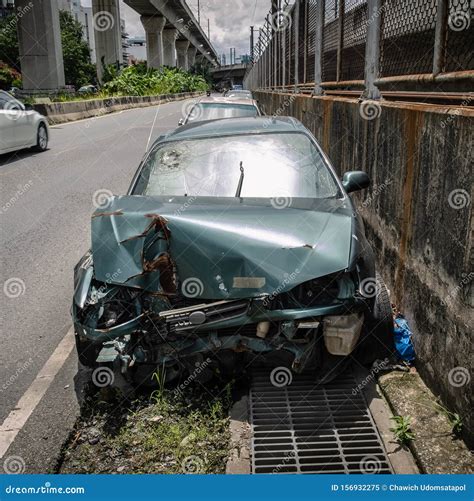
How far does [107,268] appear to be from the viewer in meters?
3.85

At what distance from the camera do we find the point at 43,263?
6.85 m

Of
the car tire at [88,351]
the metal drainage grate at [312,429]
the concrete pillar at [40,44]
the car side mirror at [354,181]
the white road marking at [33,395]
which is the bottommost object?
the metal drainage grate at [312,429]

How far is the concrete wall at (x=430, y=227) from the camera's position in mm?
3449

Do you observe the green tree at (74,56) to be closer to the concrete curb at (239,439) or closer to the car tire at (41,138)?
the car tire at (41,138)

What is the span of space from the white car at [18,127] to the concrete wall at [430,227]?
10.3 metres

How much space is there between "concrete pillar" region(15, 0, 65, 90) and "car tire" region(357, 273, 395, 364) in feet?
129

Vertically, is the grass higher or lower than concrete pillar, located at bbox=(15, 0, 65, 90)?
lower

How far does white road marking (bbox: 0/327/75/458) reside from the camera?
3665 millimetres

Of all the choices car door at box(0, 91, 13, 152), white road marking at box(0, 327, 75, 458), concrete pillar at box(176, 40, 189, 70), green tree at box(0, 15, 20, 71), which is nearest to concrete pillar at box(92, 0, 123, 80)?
green tree at box(0, 15, 20, 71)

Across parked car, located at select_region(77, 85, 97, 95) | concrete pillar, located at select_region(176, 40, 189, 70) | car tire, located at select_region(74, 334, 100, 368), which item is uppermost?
concrete pillar, located at select_region(176, 40, 189, 70)

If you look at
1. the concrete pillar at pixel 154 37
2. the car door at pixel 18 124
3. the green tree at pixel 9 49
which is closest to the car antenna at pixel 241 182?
the car door at pixel 18 124

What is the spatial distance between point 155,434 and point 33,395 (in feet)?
3.37

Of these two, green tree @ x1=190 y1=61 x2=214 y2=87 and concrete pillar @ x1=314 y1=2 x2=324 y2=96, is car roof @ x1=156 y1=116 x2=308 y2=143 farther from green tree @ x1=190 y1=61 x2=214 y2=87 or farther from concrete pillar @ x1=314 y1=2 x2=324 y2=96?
green tree @ x1=190 y1=61 x2=214 y2=87

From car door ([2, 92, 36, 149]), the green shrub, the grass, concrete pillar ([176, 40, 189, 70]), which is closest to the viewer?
the grass
